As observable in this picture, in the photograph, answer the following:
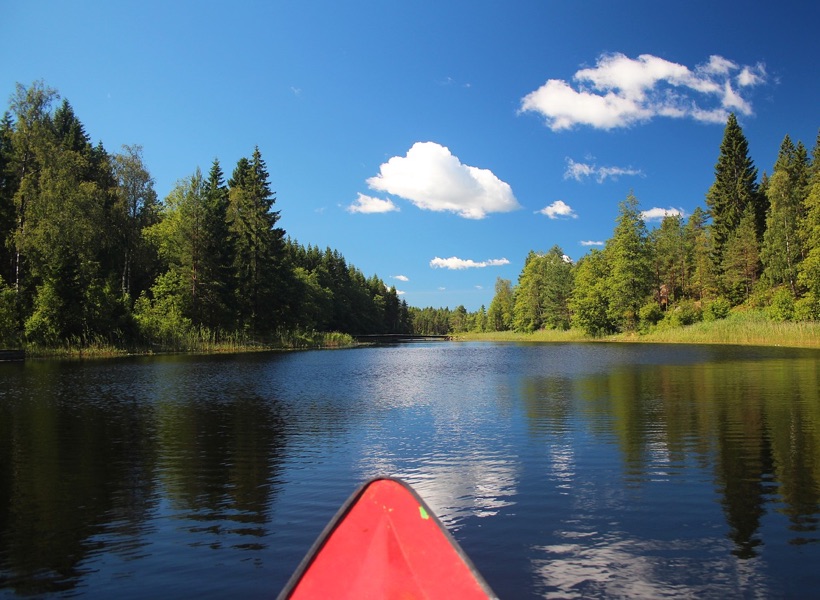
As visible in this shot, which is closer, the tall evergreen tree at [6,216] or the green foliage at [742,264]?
the tall evergreen tree at [6,216]

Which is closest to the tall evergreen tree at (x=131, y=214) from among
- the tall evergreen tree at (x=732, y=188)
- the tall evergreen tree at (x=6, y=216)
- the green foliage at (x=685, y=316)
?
the tall evergreen tree at (x=6, y=216)

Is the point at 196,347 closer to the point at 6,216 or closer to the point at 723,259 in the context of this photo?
the point at 6,216

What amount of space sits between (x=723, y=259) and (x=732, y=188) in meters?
13.6

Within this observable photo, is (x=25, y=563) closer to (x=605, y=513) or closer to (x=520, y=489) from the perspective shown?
(x=520, y=489)

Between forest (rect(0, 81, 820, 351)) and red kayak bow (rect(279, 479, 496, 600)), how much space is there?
44.5 metres

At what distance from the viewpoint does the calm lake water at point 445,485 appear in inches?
243

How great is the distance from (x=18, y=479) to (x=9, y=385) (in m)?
17.8

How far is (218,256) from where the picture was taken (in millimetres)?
61812

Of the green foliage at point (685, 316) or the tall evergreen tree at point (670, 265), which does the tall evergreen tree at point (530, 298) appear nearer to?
the tall evergreen tree at point (670, 265)

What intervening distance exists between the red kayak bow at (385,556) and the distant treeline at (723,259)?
5923cm

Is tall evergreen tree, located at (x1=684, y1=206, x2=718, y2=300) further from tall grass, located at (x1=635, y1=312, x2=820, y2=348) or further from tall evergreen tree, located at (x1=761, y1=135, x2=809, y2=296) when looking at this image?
tall grass, located at (x1=635, y1=312, x2=820, y2=348)

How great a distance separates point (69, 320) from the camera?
4291 centimetres

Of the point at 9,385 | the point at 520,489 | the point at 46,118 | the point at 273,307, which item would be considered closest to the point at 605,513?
the point at 520,489

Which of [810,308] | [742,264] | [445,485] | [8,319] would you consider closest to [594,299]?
[742,264]
